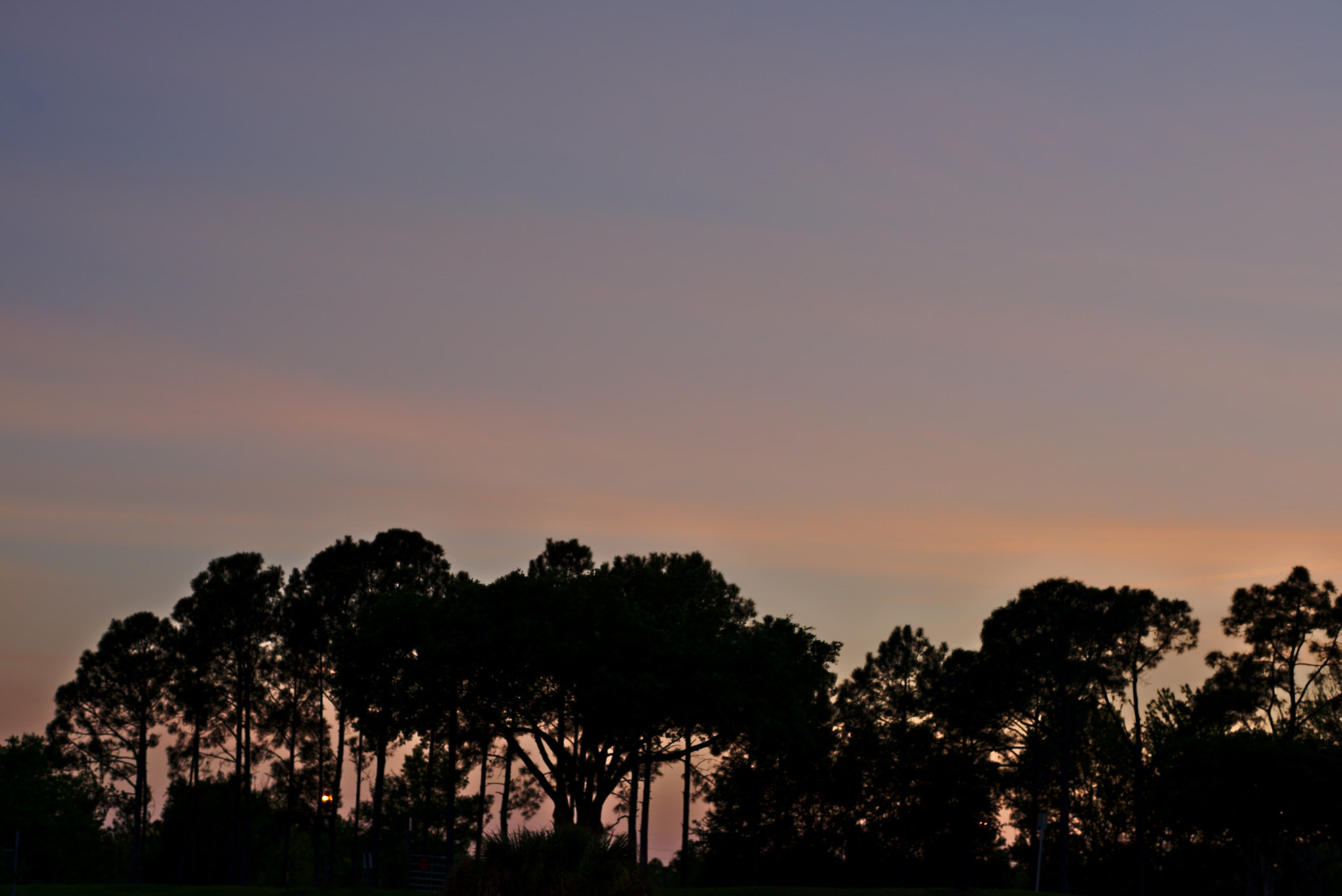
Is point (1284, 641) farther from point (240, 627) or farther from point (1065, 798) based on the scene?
point (240, 627)

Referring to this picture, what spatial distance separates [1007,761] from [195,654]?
52.1 meters

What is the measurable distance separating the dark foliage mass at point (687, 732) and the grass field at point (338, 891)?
632 centimetres

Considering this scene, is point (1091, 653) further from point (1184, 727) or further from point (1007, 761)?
point (1184, 727)

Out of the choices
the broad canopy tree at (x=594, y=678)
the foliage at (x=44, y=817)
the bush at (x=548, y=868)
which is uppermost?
the broad canopy tree at (x=594, y=678)

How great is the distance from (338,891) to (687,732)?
15860mm

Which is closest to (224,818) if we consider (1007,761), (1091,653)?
(1007,761)

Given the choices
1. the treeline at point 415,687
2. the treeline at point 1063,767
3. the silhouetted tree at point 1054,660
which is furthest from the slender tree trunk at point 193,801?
the silhouetted tree at point 1054,660

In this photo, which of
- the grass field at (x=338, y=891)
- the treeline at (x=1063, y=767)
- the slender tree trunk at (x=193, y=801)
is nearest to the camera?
the grass field at (x=338, y=891)

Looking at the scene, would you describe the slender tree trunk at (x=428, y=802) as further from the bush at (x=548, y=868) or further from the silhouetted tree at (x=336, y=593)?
the bush at (x=548, y=868)

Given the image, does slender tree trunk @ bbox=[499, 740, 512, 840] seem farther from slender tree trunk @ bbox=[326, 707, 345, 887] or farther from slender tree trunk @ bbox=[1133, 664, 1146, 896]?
slender tree trunk @ bbox=[1133, 664, 1146, 896]

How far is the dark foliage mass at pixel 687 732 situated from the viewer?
57719 millimetres

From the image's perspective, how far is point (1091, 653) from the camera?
7444 centimetres

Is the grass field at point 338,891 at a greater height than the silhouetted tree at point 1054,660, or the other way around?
the silhouetted tree at point 1054,660

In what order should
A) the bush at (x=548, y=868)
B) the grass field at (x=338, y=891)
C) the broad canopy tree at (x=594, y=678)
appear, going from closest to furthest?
1. the bush at (x=548, y=868)
2. the grass field at (x=338, y=891)
3. the broad canopy tree at (x=594, y=678)
